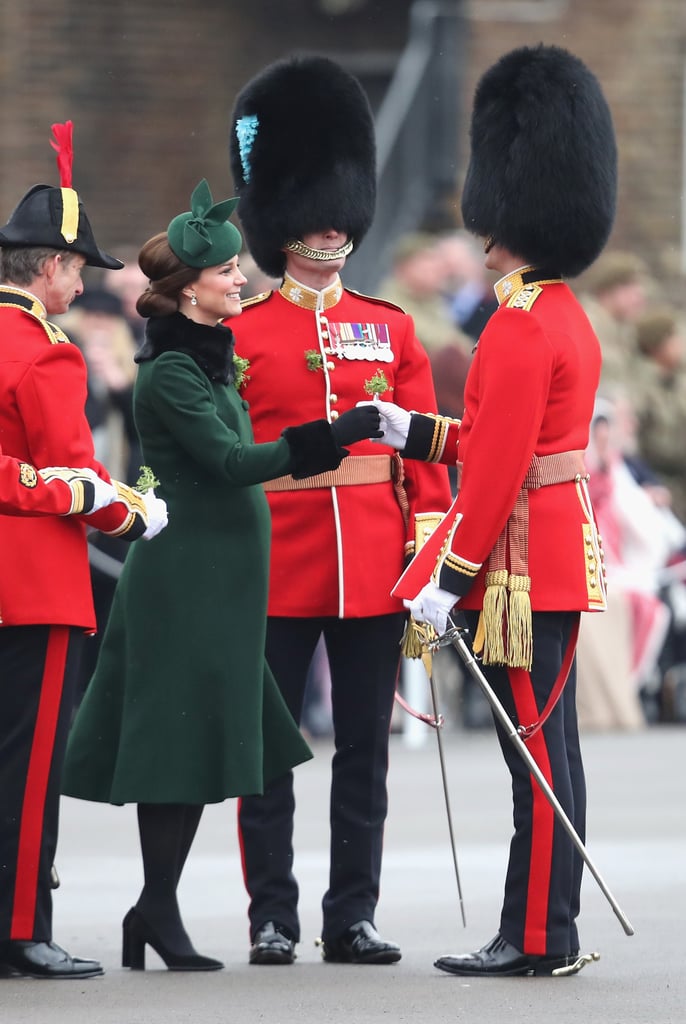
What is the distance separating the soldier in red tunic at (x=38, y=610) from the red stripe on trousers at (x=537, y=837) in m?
0.99

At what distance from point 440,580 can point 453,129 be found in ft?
37.9

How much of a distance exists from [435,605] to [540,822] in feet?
1.93

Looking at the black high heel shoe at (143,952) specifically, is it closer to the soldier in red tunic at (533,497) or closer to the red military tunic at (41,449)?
the soldier in red tunic at (533,497)

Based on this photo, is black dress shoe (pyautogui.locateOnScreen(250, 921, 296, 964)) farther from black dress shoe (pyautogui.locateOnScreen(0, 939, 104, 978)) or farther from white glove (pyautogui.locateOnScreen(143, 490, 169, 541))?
white glove (pyautogui.locateOnScreen(143, 490, 169, 541))

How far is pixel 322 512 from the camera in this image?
6.70m

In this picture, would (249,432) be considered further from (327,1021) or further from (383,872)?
(383,872)

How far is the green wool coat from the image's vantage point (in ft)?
20.6

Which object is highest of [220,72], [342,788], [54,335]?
[220,72]

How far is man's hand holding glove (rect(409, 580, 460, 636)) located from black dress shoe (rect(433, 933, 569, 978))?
79cm

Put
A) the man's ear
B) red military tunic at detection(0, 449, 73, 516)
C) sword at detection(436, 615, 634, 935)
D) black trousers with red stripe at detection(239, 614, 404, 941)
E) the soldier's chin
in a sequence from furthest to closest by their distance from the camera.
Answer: the soldier's chin < black trousers with red stripe at detection(239, 614, 404, 941) < the man's ear < sword at detection(436, 615, 634, 935) < red military tunic at detection(0, 449, 73, 516)

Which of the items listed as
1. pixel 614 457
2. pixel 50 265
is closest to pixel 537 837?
pixel 50 265

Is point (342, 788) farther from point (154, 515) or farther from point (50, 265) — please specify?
point (50, 265)

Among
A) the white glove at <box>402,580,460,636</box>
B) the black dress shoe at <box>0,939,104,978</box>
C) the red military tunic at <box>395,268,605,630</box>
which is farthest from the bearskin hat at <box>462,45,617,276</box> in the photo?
the black dress shoe at <box>0,939,104,978</box>

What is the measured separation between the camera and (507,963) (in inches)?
244
